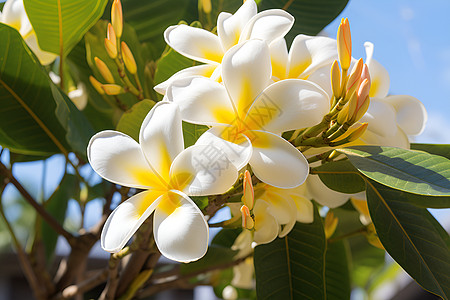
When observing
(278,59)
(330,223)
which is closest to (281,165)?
(278,59)

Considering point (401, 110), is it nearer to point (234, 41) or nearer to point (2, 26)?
point (234, 41)

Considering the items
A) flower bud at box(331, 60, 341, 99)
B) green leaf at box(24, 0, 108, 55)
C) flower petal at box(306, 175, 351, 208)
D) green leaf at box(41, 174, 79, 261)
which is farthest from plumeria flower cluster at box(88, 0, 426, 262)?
green leaf at box(41, 174, 79, 261)

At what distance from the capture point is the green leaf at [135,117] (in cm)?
48

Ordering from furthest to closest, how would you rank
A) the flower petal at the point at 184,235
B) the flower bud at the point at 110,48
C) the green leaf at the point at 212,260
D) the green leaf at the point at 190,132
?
the green leaf at the point at 212,260
the flower bud at the point at 110,48
the green leaf at the point at 190,132
the flower petal at the point at 184,235

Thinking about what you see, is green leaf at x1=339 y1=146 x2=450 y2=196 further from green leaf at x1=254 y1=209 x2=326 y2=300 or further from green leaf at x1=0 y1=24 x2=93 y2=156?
green leaf at x1=0 y1=24 x2=93 y2=156

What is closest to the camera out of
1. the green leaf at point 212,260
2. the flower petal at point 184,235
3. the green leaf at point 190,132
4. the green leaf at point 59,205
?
the flower petal at point 184,235

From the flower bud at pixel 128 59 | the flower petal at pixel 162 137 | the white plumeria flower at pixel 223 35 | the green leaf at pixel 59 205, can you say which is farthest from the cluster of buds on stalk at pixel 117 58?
the green leaf at pixel 59 205

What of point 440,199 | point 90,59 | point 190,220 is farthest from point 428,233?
point 90,59

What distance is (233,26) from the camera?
46cm

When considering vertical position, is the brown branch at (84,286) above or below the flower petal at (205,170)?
below

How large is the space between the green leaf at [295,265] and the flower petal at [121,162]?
0.26 metres

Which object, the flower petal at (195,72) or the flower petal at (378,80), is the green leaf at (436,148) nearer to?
the flower petal at (378,80)

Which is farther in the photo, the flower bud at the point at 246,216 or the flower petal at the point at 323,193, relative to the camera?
the flower petal at the point at 323,193

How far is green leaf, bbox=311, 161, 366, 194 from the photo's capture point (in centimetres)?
46
